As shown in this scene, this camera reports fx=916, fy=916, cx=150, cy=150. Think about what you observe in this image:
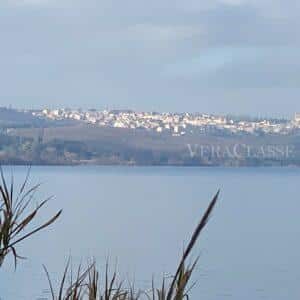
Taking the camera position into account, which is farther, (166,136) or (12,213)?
(166,136)

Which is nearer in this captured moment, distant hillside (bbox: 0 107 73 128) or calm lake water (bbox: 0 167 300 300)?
calm lake water (bbox: 0 167 300 300)

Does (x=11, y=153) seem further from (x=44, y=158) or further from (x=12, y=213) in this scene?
(x=44, y=158)

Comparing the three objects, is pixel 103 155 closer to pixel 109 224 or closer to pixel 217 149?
pixel 217 149

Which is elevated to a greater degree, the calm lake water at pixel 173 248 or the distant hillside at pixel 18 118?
the distant hillside at pixel 18 118

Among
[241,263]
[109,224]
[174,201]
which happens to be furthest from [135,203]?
[241,263]

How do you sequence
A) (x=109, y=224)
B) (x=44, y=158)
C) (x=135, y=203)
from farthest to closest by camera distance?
1. (x=44, y=158)
2. (x=135, y=203)
3. (x=109, y=224)

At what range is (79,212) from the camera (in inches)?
2635

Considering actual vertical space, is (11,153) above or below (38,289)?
above

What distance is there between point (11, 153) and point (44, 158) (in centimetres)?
11488

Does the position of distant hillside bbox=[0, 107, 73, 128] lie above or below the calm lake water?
above

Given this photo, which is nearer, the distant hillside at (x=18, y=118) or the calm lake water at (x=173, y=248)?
the calm lake water at (x=173, y=248)

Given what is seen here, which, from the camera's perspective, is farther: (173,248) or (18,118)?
(18,118)

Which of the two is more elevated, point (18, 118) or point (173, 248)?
point (18, 118)

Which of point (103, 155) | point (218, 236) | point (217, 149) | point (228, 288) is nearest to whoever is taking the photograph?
point (228, 288)
